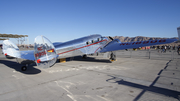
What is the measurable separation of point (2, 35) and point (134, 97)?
7805cm

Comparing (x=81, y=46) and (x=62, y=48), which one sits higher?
(x=81, y=46)

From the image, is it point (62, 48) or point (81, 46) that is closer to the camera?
point (62, 48)

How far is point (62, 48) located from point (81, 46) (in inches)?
106

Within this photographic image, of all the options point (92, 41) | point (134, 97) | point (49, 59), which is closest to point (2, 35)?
point (92, 41)

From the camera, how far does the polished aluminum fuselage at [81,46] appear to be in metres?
11.5

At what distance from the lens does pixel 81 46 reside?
13.3m

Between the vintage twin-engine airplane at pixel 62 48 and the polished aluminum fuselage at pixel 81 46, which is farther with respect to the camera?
the polished aluminum fuselage at pixel 81 46

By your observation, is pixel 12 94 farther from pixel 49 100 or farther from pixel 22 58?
pixel 22 58

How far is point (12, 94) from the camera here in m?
4.62

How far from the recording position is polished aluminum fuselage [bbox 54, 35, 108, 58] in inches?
452

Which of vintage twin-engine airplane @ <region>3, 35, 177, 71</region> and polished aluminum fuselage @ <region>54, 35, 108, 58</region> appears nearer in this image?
vintage twin-engine airplane @ <region>3, 35, 177, 71</region>

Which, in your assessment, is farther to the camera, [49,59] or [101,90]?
[49,59]

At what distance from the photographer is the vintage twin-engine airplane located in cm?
630

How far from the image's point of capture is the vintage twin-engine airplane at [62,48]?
20.7 ft
